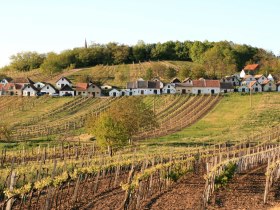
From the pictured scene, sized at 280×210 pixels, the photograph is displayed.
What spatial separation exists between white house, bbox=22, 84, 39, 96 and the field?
772cm

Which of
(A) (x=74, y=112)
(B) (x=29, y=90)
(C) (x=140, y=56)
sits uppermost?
(C) (x=140, y=56)

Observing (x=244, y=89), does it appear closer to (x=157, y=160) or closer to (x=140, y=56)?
(x=140, y=56)

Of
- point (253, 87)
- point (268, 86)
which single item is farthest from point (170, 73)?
point (268, 86)

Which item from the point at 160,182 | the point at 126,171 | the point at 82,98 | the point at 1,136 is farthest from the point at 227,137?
the point at 82,98

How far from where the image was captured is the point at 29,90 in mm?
129625

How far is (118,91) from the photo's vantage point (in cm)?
12800

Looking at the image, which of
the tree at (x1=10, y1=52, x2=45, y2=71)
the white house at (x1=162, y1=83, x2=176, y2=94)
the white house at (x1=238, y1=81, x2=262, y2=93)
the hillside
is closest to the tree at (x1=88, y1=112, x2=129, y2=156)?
the white house at (x1=162, y1=83, x2=176, y2=94)

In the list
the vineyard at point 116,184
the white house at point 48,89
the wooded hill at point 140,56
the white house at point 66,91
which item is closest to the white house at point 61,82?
the white house at point 48,89

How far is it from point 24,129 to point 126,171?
47.4 meters

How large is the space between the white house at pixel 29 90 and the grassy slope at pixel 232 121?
4734 centimetres

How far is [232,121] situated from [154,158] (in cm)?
5233

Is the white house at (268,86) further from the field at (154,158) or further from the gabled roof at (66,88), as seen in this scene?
the gabled roof at (66,88)

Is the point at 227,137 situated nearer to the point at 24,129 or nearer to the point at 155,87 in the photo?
the point at 24,129

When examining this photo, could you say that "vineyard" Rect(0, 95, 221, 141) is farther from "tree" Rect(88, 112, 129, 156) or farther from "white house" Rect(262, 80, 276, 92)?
"tree" Rect(88, 112, 129, 156)
